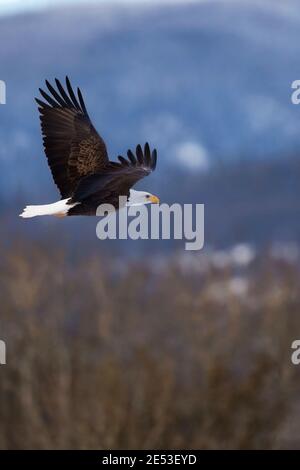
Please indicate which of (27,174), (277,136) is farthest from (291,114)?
(27,174)

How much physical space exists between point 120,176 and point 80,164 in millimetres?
500

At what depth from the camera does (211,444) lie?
78.7ft

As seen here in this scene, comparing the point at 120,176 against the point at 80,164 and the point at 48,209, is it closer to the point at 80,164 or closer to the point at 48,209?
the point at 48,209

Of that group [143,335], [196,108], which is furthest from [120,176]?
[196,108]

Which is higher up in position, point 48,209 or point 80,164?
point 80,164

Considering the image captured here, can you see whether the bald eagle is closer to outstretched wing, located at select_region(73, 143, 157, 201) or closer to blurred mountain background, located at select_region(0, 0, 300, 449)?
outstretched wing, located at select_region(73, 143, 157, 201)

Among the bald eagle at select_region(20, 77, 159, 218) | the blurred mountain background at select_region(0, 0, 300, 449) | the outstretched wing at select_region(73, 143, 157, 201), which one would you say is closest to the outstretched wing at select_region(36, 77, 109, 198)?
the bald eagle at select_region(20, 77, 159, 218)

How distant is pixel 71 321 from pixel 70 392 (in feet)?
13.2

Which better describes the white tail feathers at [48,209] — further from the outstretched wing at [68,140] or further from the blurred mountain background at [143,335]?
the blurred mountain background at [143,335]

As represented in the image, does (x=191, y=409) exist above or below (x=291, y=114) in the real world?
below

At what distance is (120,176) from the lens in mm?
4281

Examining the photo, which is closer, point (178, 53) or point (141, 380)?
point (141, 380)

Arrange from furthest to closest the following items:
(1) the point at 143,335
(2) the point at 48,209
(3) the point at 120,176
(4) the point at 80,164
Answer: (1) the point at 143,335 < (4) the point at 80,164 < (3) the point at 120,176 < (2) the point at 48,209
